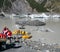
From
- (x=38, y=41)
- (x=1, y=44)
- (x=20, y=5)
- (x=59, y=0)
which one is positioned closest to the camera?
(x=1, y=44)

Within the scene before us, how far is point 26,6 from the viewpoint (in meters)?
140

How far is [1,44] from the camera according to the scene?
34.9 meters

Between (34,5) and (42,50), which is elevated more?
(42,50)

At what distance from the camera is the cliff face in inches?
5236

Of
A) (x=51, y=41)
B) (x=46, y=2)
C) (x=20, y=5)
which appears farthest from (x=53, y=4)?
(x=51, y=41)

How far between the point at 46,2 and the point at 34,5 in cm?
676

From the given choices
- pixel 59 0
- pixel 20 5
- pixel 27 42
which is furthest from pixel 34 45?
pixel 59 0

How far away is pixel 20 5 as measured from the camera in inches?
5502

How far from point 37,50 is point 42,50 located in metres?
0.55

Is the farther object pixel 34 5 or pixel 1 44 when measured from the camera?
pixel 34 5

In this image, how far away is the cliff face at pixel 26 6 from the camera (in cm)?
13300

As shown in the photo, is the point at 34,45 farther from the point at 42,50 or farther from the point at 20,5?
the point at 20,5

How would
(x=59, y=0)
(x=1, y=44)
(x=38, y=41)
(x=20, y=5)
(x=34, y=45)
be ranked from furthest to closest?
(x=59, y=0) < (x=20, y=5) < (x=38, y=41) < (x=34, y=45) < (x=1, y=44)

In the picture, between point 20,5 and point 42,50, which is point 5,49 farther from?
point 20,5
